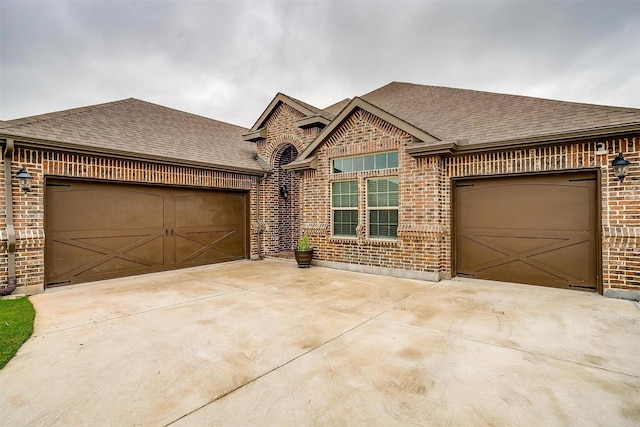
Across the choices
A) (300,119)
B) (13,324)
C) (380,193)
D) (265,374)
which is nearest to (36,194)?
(13,324)

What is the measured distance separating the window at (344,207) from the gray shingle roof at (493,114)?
247 centimetres

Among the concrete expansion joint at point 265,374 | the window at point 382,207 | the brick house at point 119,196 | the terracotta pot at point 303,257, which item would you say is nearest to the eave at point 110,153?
the brick house at point 119,196

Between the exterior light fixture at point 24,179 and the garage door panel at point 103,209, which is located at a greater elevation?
the exterior light fixture at point 24,179

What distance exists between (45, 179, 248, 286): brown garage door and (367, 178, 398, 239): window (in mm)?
4974

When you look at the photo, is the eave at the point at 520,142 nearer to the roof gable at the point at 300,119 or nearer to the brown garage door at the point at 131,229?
the roof gable at the point at 300,119

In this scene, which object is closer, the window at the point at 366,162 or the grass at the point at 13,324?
the grass at the point at 13,324

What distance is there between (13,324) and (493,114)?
1043 centimetres

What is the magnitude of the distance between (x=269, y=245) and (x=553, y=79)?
1693 centimetres

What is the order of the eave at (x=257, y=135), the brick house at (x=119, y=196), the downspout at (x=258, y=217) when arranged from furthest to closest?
1. the eave at (x=257, y=135)
2. the downspout at (x=258, y=217)
3. the brick house at (x=119, y=196)

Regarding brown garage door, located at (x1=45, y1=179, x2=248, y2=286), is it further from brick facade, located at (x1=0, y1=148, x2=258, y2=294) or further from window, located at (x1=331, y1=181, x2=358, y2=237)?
window, located at (x1=331, y1=181, x2=358, y2=237)

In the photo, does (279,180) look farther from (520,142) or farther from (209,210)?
(520,142)

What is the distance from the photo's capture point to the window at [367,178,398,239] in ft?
26.6

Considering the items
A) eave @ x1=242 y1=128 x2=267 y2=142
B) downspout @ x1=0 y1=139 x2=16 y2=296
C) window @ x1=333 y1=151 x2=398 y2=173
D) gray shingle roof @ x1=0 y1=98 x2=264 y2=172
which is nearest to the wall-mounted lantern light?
gray shingle roof @ x1=0 y1=98 x2=264 y2=172

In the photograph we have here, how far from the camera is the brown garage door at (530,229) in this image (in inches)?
247
